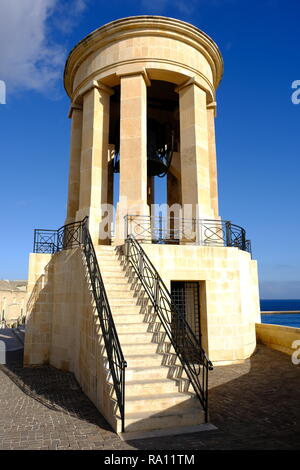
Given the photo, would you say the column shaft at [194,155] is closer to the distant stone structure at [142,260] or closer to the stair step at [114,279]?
the distant stone structure at [142,260]

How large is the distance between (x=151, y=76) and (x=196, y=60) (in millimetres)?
2269

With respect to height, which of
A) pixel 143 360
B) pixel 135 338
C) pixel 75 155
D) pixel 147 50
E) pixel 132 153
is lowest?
pixel 143 360

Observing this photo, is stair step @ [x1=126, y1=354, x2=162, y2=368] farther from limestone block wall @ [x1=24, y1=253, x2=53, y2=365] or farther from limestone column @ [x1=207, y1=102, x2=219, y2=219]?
limestone column @ [x1=207, y1=102, x2=219, y2=219]

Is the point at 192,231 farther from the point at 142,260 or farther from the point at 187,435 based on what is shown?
the point at 187,435

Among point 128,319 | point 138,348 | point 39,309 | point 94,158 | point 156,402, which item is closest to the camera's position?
point 156,402

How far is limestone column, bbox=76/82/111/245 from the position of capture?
13.9 metres

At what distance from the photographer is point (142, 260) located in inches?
367

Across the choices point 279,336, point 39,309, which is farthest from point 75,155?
point 279,336

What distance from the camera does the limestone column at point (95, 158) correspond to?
45.6ft

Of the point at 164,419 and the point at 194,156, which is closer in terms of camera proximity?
the point at 164,419

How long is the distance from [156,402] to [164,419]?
0.95ft

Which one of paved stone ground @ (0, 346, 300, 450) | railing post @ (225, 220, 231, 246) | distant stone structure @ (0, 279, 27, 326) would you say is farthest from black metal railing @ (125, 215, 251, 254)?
distant stone structure @ (0, 279, 27, 326)

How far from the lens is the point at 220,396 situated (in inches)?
269
